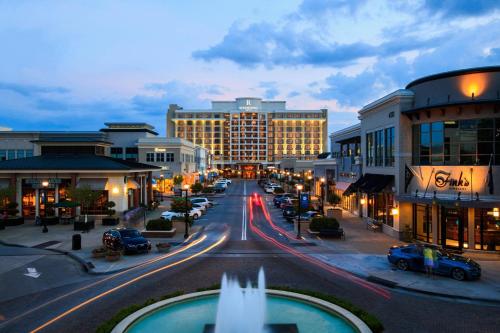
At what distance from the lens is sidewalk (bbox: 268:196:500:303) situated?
17.9 m

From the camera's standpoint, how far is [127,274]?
68.9 feet

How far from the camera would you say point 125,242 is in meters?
26.1

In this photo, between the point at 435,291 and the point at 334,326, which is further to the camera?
the point at 435,291

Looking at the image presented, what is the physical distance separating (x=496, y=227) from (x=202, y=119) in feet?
479

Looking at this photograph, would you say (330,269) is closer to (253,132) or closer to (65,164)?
(65,164)

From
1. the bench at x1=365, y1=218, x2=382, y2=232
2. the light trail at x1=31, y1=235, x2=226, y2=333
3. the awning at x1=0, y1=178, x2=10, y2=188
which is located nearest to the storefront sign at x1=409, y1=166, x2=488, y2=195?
the bench at x1=365, y1=218, x2=382, y2=232

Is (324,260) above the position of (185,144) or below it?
below

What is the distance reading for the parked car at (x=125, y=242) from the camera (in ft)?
85.0

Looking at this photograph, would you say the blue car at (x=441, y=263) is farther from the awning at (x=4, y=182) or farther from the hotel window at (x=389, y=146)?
the awning at (x=4, y=182)

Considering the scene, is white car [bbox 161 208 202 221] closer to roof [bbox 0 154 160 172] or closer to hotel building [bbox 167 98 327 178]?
roof [bbox 0 154 160 172]

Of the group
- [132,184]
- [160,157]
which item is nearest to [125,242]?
[132,184]

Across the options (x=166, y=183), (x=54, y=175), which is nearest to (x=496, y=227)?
(x=54, y=175)

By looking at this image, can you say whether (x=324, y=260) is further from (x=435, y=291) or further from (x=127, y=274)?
(x=127, y=274)

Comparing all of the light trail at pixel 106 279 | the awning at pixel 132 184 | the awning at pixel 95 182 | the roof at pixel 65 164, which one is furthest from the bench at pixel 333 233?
the awning at pixel 95 182
